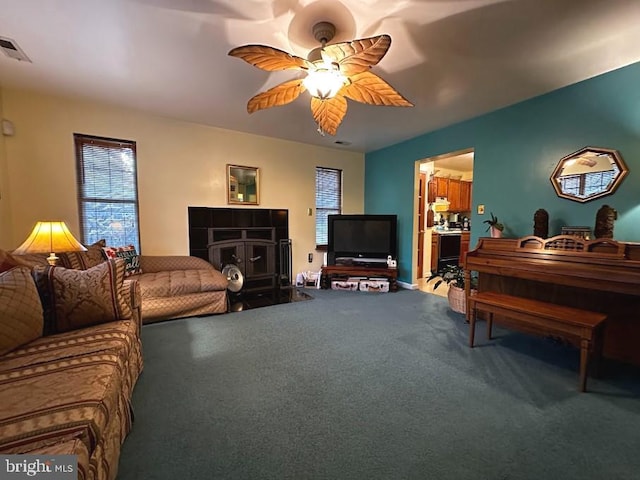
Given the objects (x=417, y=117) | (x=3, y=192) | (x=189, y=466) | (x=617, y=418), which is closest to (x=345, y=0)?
(x=417, y=117)

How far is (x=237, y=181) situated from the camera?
13.4 feet

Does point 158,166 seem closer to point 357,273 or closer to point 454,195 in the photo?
point 357,273

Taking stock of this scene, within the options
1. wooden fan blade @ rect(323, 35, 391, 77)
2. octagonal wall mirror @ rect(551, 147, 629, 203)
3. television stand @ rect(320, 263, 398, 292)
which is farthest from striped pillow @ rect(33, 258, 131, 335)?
octagonal wall mirror @ rect(551, 147, 629, 203)

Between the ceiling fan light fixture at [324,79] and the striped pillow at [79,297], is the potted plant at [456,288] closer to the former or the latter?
the ceiling fan light fixture at [324,79]

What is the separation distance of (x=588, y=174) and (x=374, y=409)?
→ 285 centimetres

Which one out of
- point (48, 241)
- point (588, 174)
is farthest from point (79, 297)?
point (588, 174)

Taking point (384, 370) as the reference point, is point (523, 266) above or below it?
above

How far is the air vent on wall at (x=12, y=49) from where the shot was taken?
6.50 ft

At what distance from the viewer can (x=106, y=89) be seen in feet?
8.99

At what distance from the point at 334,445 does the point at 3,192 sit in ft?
12.8

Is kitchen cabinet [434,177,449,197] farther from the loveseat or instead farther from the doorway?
the loveseat

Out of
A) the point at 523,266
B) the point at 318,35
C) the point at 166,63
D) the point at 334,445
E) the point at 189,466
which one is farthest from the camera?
the point at 523,266

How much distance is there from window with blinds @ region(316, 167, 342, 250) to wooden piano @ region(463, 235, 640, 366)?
2795 millimetres

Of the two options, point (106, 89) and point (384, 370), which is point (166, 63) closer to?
point (106, 89)
